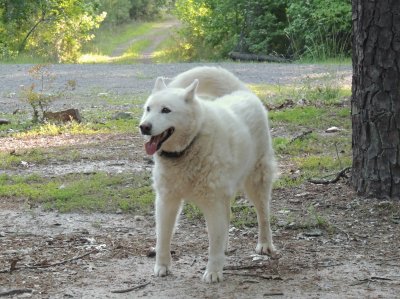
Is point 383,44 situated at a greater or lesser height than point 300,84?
greater

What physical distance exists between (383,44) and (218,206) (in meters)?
2.39

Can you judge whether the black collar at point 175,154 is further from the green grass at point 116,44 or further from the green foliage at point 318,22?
the green grass at point 116,44

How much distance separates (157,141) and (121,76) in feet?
45.0

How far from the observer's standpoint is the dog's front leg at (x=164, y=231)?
15.8 ft

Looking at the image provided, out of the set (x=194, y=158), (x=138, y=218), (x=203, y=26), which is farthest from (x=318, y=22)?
(x=194, y=158)

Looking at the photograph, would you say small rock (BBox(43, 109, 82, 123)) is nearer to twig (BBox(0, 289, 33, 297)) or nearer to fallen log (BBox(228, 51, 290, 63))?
twig (BBox(0, 289, 33, 297))

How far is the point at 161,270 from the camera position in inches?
189

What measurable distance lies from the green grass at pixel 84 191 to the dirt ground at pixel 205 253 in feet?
0.55

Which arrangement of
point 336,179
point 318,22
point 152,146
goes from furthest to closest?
point 318,22, point 336,179, point 152,146

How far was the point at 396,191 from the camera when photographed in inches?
241

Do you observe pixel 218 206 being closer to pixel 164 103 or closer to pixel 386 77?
pixel 164 103

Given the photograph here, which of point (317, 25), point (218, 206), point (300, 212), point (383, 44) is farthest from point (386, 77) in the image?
point (317, 25)

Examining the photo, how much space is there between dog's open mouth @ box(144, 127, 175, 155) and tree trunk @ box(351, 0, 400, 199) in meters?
2.30

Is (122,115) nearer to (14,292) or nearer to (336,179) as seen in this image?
(336,179)
